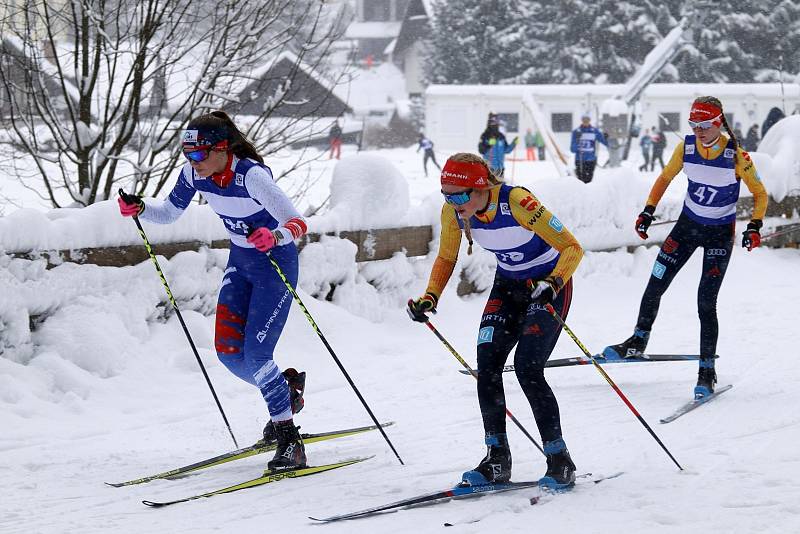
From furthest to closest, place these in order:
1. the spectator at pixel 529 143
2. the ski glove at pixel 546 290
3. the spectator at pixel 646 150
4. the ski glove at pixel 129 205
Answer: the spectator at pixel 529 143, the spectator at pixel 646 150, the ski glove at pixel 129 205, the ski glove at pixel 546 290

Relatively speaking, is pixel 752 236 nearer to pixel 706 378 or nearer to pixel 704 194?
pixel 704 194

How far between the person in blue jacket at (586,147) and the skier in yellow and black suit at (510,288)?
16.6 m

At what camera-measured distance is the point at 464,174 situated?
4.37 metres

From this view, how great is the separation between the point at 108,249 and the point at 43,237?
534 millimetres

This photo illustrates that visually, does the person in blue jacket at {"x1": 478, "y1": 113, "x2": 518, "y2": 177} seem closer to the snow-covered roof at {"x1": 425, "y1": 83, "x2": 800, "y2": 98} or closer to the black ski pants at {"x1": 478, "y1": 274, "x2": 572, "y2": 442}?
the black ski pants at {"x1": 478, "y1": 274, "x2": 572, "y2": 442}

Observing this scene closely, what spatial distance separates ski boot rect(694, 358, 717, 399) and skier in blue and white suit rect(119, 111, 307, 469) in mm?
3052

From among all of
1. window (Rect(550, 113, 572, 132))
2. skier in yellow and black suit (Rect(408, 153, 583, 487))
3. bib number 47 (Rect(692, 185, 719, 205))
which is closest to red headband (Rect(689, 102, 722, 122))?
bib number 47 (Rect(692, 185, 719, 205))

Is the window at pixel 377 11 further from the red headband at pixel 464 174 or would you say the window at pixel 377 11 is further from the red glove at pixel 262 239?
the red headband at pixel 464 174

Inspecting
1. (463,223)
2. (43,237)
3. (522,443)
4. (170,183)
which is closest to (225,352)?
(463,223)

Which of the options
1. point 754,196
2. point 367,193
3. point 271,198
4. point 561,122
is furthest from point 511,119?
point 271,198

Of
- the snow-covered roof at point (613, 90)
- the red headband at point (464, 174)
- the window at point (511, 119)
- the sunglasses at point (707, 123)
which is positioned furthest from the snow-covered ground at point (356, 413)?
the window at point (511, 119)

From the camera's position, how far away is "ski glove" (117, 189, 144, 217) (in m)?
5.35

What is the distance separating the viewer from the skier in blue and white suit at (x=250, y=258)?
4.91 metres

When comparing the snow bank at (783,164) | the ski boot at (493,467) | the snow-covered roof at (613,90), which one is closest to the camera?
the ski boot at (493,467)
